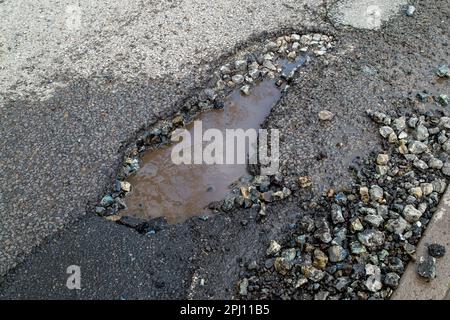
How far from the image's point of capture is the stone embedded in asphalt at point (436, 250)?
2455 mm

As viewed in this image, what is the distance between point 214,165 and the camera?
308 centimetres

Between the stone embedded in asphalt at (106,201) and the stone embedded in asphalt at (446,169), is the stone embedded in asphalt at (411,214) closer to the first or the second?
the stone embedded in asphalt at (446,169)

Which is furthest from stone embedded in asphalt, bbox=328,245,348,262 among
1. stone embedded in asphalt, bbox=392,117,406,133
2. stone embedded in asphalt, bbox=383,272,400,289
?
stone embedded in asphalt, bbox=392,117,406,133

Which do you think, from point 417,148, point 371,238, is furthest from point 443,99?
point 371,238

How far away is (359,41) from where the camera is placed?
375 cm

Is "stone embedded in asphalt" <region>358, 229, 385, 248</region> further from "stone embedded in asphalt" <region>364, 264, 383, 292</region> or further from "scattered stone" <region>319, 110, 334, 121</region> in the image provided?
"scattered stone" <region>319, 110, 334, 121</region>

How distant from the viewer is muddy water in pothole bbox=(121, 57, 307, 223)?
2848mm

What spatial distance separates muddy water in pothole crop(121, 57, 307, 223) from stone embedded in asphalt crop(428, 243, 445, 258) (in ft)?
4.01

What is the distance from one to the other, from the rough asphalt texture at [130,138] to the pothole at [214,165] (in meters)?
0.10

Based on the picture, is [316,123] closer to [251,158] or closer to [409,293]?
[251,158]

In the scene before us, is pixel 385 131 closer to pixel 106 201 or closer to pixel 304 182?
pixel 304 182

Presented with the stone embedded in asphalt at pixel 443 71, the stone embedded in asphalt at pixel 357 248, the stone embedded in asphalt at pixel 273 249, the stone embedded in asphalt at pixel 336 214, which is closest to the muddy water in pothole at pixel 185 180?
the stone embedded in asphalt at pixel 273 249

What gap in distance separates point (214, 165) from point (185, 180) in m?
0.23
